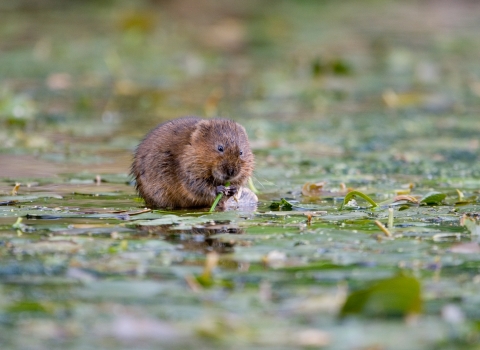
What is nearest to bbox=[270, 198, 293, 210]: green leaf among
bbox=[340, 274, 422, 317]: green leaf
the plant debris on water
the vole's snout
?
the plant debris on water

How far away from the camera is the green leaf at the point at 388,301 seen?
405 cm

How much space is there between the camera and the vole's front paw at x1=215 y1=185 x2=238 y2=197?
22.6 feet

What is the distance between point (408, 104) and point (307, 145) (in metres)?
3.36

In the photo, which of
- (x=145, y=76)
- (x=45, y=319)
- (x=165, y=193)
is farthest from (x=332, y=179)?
(x=145, y=76)

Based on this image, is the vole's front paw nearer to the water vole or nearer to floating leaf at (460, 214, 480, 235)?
the water vole

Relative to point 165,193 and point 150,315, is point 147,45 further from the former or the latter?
point 150,315

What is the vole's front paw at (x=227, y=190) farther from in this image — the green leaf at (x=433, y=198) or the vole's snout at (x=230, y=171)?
the green leaf at (x=433, y=198)

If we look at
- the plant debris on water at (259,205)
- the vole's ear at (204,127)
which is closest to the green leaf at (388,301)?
the plant debris on water at (259,205)

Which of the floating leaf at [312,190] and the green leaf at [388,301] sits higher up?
the floating leaf at [312,190]

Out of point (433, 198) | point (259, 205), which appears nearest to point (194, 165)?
point (259, 205)

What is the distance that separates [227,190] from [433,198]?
4.71ft

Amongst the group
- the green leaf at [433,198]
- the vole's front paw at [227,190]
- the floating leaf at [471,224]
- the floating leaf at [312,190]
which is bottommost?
the floating leaf at [471,224]

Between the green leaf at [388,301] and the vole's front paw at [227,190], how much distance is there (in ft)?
9.49

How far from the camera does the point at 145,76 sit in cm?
1606
